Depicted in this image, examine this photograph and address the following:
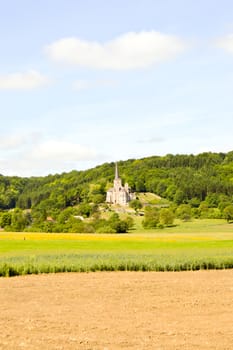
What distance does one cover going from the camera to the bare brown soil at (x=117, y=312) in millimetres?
14133

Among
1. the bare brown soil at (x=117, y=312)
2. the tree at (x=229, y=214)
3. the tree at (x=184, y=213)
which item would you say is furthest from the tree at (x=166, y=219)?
the bare brown soil at (x=117, y=312)

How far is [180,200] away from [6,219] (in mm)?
80437

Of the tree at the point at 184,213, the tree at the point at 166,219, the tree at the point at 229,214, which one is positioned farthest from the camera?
the tree at the point at 184,213

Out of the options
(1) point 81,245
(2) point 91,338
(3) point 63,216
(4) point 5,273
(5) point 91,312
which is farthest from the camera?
(3) point 63,216

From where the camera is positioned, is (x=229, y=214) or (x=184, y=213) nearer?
(x=229, y=214)

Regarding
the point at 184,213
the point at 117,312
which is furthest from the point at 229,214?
the point at 117,312

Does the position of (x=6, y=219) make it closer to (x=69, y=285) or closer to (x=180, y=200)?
(x=180, y=200)

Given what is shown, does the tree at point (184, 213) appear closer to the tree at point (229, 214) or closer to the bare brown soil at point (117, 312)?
the tree at point (229, 214)

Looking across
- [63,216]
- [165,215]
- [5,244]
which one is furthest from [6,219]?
[5,244]

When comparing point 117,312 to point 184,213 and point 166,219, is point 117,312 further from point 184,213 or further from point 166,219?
point 184,213

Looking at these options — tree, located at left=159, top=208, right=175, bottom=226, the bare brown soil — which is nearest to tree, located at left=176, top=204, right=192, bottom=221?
tree, located at left=159, top=208, right=175, bottom=226

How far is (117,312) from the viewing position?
61.2ft

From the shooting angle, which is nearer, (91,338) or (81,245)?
(91,338)

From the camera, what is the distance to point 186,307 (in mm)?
19641
